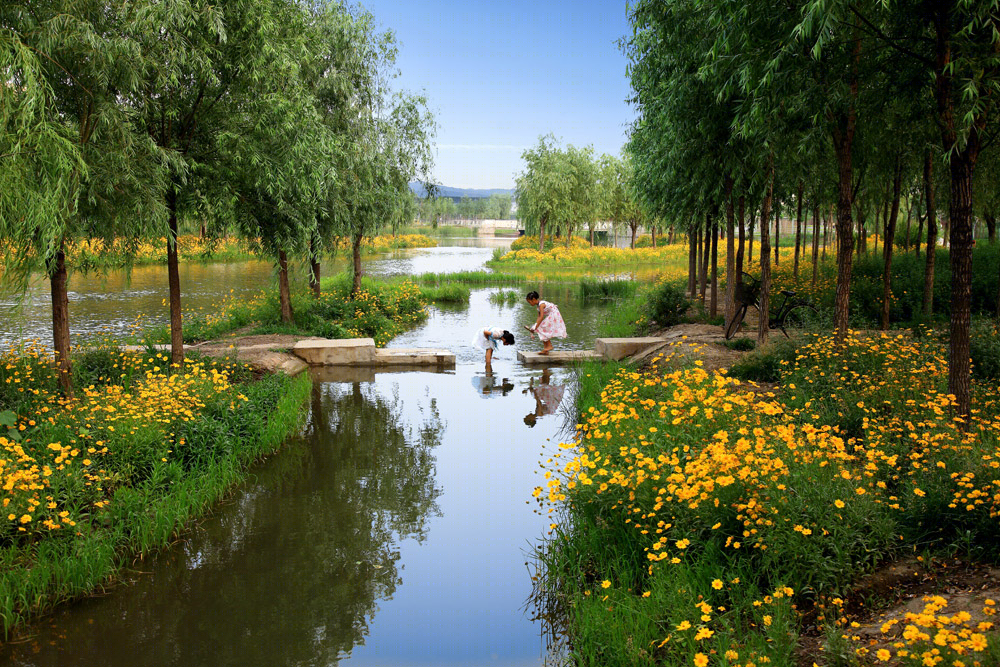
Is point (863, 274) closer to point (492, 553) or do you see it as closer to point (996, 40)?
point (996, 40)

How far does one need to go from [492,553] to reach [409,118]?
1694cm

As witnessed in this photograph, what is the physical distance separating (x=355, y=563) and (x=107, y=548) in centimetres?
223

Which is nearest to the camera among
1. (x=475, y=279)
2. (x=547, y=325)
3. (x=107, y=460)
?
(x=107, y=460)

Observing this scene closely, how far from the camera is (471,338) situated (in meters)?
20.2

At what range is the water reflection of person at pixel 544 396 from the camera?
479 inches

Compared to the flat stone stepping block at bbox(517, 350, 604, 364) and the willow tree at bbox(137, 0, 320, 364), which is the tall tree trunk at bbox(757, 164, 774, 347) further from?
the willow tree at bbox(137, 0, 320, 364)

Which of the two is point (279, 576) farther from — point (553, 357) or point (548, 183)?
A: point (548, 183)

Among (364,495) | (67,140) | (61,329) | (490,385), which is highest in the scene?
(67,140)

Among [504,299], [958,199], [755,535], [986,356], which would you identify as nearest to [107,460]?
[755,535]

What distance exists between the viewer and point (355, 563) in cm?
685

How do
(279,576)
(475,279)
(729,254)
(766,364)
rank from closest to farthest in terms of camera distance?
1. (279,576)
2. (766,364)
3. (729,254)
4. (475,279)

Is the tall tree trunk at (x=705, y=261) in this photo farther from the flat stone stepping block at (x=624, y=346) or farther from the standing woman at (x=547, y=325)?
the flat stone stepping block at (x=624, y=346)

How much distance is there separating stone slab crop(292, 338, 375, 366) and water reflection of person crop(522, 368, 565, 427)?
13.2ft

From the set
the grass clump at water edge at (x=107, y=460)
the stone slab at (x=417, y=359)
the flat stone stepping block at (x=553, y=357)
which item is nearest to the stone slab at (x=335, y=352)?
the stone slab at (x=417, y=359)
